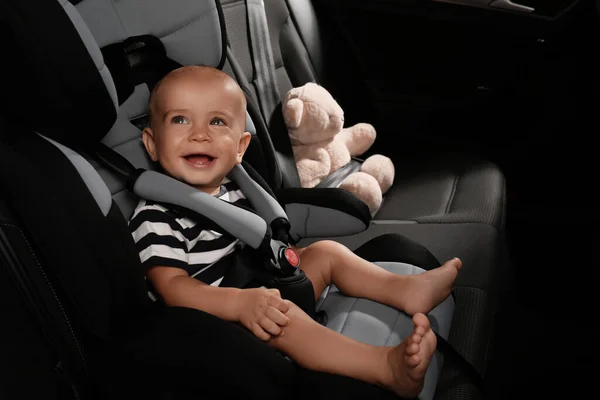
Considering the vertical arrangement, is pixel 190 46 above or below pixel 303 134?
Answer: above

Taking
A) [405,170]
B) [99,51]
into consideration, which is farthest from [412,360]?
[405,170]

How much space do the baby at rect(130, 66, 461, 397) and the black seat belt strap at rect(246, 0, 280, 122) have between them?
47 centimetres

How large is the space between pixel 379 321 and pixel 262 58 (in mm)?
919

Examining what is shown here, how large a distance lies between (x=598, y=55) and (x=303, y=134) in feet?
3.00

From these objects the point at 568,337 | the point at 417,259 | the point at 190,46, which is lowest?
the point at 568,337

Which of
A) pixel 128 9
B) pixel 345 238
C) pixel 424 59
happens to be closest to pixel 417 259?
pixel 345 238

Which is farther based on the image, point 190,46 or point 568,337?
point 568,337

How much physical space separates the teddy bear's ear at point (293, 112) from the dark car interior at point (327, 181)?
36mm

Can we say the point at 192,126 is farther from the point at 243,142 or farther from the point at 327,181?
the point at 327,181

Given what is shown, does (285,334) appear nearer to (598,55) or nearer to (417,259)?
(417,259)

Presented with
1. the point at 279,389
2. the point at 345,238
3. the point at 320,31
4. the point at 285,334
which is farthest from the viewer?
the point at 320,31

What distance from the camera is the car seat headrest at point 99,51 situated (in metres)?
0.95

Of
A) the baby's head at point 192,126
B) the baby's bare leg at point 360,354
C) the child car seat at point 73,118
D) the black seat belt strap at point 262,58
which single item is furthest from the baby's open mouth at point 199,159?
the black seat belt strap at point 262,58

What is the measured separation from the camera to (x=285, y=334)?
3.64 feet
